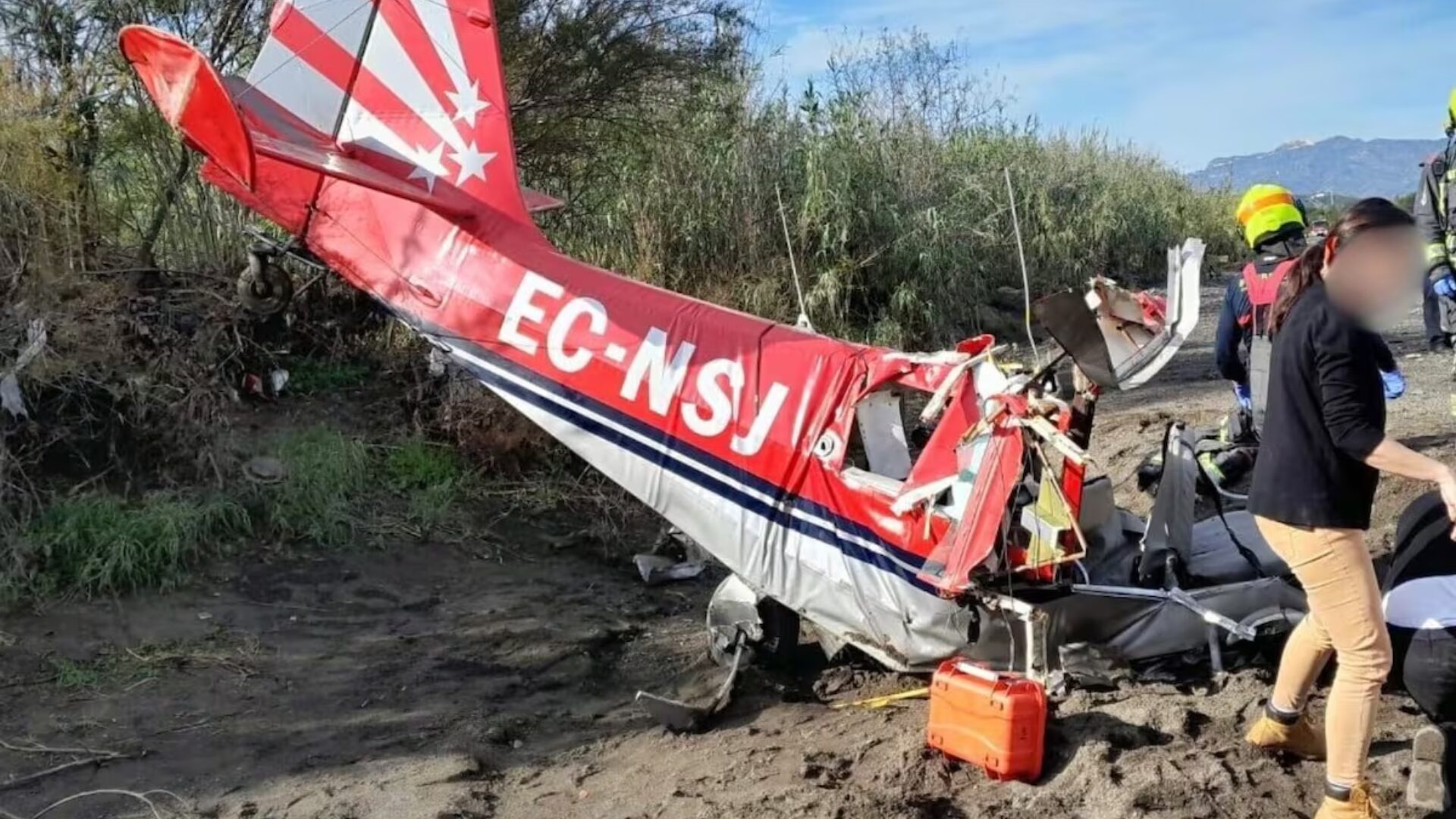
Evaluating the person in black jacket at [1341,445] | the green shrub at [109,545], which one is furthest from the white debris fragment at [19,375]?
the person in black jacket at [1341,445]

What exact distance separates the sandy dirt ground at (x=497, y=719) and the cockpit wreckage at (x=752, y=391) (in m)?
0.43

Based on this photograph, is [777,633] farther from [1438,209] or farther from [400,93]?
[1438,209]

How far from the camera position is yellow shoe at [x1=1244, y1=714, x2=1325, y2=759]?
377 cm

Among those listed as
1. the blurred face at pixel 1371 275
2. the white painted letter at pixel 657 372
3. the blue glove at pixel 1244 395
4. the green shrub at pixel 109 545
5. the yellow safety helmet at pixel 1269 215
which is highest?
the yellow safety helmet at pixel 1269 215

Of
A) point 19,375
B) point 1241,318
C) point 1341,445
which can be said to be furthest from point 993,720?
point 19,375

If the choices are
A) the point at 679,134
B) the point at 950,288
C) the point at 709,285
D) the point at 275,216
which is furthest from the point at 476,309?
the point at 950,288

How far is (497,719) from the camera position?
16.1ft

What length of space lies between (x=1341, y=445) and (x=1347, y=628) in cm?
55

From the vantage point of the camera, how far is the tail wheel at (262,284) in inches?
237

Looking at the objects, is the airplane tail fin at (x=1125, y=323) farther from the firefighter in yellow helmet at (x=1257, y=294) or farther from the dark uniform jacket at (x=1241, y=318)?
the dark uniform jacket at (x=1241, y=318)

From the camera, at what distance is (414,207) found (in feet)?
19.3

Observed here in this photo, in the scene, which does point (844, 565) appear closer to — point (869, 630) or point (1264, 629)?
point (869, 630)

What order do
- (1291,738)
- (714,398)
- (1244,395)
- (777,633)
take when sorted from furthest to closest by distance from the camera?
(1244,395), (777,633), (714,398), (1291,738)

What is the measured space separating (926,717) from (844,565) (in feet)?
2.18
